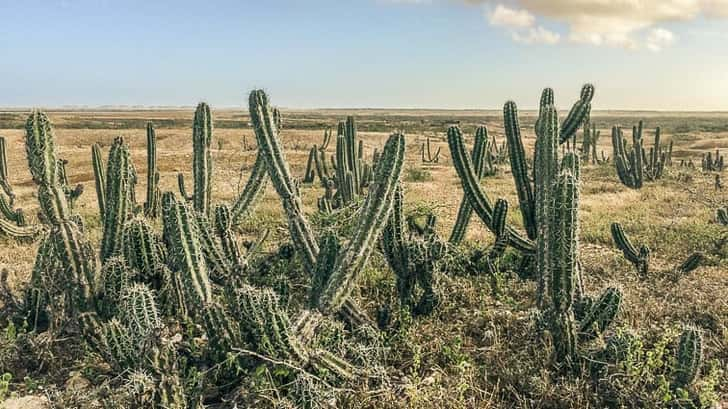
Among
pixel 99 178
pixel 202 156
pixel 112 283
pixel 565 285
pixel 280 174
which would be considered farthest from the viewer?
pixel 99 178

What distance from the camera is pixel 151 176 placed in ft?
35.1

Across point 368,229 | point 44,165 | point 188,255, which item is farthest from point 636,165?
point 44,165

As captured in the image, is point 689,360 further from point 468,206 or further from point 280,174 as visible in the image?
point 468,206

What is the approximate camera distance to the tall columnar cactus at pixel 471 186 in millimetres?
6258

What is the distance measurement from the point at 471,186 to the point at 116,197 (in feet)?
12.5

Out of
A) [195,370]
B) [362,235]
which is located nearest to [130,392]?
[195,370]

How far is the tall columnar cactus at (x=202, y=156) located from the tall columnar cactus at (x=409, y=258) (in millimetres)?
2009

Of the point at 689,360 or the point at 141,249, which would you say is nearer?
the point at 689,360

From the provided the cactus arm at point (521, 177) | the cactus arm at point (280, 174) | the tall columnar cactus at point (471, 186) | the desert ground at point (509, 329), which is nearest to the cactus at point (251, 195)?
the desert ground at point (509, 329)

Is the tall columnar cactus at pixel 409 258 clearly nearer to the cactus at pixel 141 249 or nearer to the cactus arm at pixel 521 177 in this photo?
the cactus arm at pixel 521 177

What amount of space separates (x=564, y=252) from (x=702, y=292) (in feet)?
9.40

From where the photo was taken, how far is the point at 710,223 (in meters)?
10.5

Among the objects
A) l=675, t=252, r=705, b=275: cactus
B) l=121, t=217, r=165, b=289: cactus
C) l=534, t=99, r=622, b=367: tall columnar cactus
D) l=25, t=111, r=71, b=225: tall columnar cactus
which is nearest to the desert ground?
l=675, t=252, r=705, b=275: cactus

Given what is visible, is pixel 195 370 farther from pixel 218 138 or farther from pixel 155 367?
pixel 218 138
